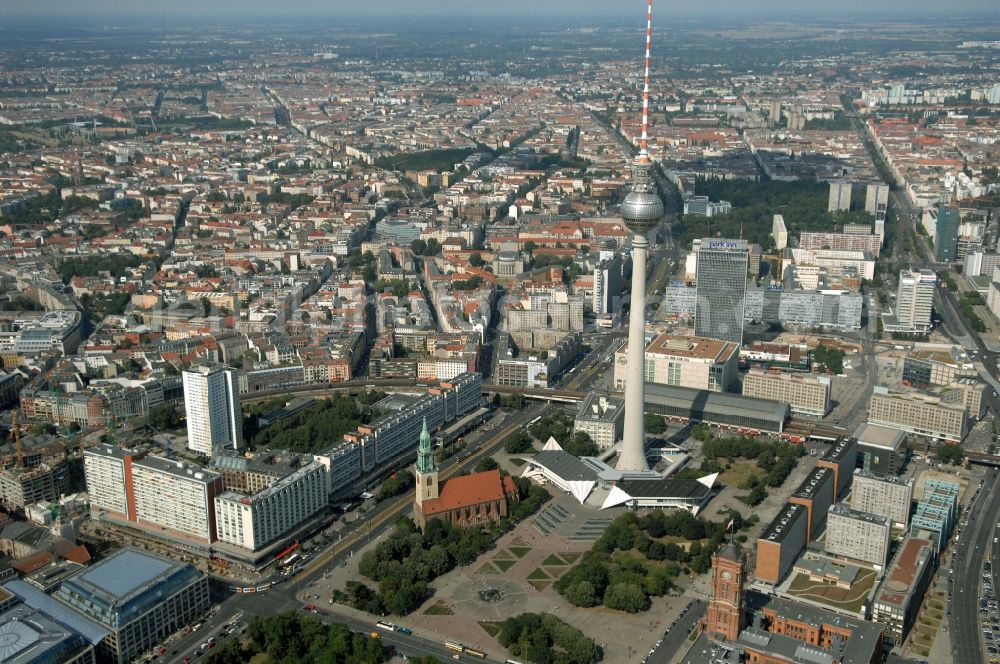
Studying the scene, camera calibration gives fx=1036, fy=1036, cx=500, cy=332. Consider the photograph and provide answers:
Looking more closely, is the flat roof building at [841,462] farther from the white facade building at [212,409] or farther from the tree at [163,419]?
the tree at [163,419]

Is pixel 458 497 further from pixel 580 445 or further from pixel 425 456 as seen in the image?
pixel 580 445

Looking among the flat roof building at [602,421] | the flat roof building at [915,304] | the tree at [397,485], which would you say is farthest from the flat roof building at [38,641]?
the flat roof building at [915,304]

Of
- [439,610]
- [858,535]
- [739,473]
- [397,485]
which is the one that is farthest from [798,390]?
[439,610]

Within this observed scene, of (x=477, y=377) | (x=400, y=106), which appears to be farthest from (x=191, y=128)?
(x=477, y=377)

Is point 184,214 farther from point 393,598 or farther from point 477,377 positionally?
point 393,598

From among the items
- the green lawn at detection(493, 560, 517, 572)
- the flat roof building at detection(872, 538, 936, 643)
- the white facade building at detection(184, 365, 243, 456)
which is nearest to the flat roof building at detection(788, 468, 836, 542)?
the flat roof building at detection(872, 538, 936, 643)

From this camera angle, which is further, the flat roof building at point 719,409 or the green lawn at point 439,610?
the flat roof building at point 719,409

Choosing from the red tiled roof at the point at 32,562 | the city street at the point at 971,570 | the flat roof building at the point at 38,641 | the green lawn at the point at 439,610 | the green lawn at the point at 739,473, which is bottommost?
the green lawn at the point at 739,473
